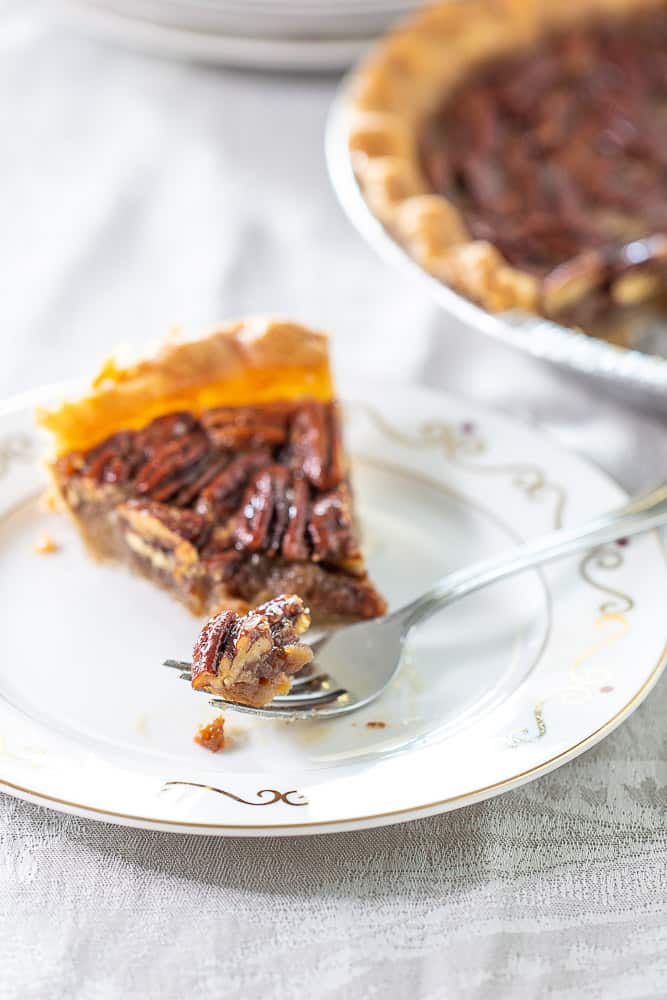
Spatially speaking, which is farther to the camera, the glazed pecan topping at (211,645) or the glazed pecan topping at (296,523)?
the glazed pecan topping at (296,523)

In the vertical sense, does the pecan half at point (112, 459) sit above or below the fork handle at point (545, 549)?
below

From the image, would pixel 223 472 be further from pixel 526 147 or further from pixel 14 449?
pixel 526 147

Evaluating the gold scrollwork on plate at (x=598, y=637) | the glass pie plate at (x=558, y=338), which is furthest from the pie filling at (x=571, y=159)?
the gold scrollwork on plate at (x=598, y=637)

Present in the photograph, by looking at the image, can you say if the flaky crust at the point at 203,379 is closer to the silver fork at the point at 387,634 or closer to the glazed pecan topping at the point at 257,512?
the glazed pecan topping at the point at 257,512

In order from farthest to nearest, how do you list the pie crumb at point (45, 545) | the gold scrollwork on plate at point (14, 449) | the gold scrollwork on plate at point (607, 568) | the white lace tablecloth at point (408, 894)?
the gold scrollwork on plate at point (14, 449) → the pie crumb at point (45, 545) → the gold scrollwork on plate at point (607, 568) → the white lace tablecloth at point (408, 894)

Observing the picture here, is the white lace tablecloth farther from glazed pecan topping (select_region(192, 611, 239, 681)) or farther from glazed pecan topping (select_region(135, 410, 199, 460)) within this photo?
glazed pecan topping (select_region(135, 410, 199, 460))

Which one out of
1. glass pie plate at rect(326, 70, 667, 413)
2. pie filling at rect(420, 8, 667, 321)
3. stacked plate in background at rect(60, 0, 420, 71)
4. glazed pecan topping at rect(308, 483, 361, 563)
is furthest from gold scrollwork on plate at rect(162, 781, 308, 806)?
stacked plate in background at rect(60, 0, 420, 71)

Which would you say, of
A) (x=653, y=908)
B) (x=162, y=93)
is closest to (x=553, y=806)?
(x=653, y=908)
